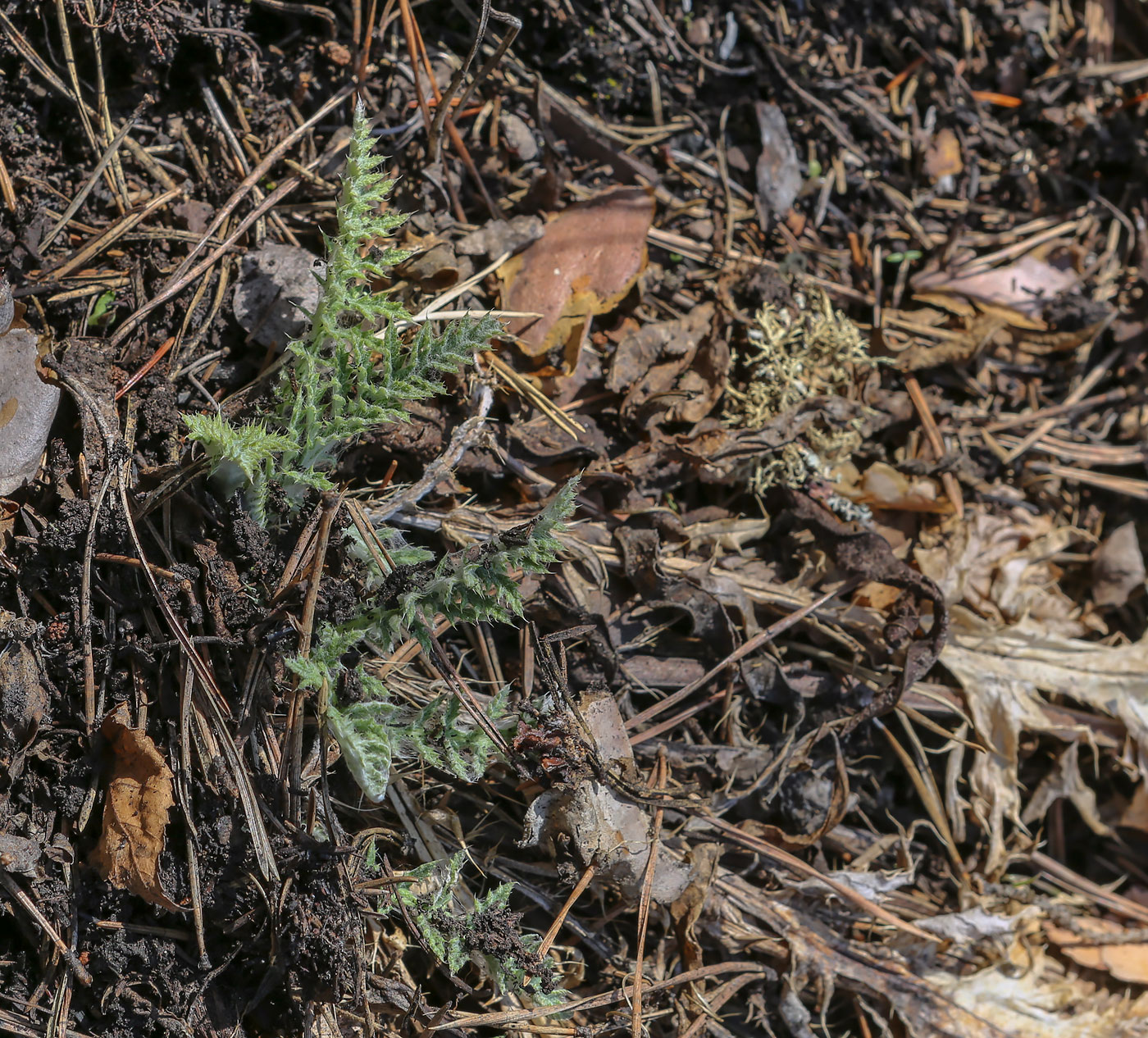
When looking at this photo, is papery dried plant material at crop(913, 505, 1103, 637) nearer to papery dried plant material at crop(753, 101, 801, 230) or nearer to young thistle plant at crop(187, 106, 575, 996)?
papery dried plant material at crop(753, 101, 801, 230)

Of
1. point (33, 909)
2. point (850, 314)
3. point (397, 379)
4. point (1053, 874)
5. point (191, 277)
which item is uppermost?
point (191, 277)

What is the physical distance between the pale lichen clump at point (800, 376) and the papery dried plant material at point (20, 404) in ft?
5.64

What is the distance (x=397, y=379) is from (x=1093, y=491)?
2.55 meters

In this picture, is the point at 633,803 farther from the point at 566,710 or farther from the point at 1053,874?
the point at 1053,874

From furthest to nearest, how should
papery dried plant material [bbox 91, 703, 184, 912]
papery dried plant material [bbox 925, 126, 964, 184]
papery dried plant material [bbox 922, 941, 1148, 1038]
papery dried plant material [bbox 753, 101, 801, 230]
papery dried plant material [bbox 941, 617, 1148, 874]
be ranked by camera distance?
1. papery dried plant material [bbox 925, 126, 964, 184]
2. papery dried plant material [bbox 753, 101, 801, 230]
3. papery dried plant material [bbox 941, 617, 1148, 874]
4. papery dried plant material [bbox 922, 941, 1148, 1038]
5. papery dried plant material [bbox 91, 703, 184, 912]

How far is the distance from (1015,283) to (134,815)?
312cm

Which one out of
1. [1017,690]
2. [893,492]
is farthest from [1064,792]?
[893,492]

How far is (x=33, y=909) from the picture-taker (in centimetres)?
181

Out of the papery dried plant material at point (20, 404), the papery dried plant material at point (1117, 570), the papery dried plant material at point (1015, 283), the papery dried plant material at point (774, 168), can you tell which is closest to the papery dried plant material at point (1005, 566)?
the papery dried plant material at point (1117, 570)

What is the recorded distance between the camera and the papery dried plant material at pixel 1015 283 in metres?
3.01

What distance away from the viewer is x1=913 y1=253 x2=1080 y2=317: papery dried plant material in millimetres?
3012

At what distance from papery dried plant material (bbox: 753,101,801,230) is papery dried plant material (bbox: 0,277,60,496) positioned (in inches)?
81.9

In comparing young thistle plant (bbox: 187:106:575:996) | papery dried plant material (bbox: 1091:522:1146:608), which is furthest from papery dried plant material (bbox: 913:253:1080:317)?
young thistle plant (bbox: 187:106:575:996)

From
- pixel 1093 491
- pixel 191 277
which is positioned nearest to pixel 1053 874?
pixel 1093 491
